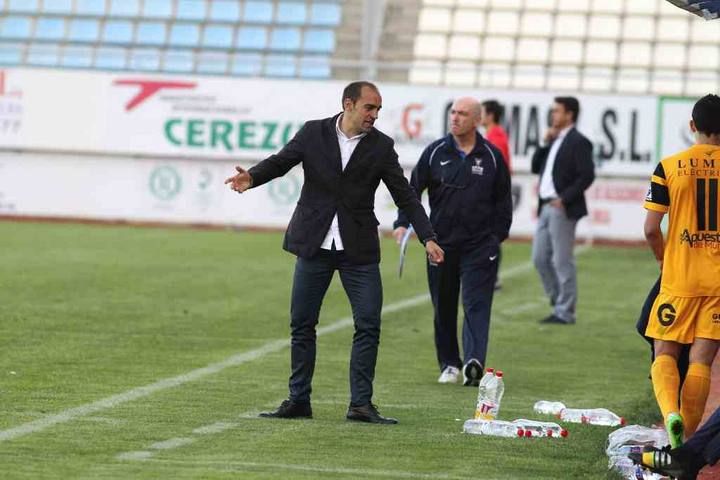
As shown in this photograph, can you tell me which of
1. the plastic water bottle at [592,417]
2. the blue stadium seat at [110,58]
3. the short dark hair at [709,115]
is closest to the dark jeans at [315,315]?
the plastic water bottle at [592,417]

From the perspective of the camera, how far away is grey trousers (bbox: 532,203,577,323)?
15.9m

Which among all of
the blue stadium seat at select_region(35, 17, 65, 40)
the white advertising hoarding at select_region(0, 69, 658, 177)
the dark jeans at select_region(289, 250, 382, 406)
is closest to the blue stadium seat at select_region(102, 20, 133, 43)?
the blue stadium seat at select_region(35, 17, 65, 40)

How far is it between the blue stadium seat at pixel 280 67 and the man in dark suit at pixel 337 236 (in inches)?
869

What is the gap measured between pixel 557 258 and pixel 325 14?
18.1m

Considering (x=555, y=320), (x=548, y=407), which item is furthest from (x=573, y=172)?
(x=548, y=407)

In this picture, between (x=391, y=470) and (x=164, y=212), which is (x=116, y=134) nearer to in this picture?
(x=164, y=212)

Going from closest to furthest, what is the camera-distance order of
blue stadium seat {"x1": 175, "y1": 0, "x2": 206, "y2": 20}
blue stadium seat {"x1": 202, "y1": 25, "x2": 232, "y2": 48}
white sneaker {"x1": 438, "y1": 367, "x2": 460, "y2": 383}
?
white sneaker {"x1": 438, "y1": 367, "x2": 460, "y2": 383} → blue stadium seat {"x1": 202, "y1": 25, "x2": 232, "y2": 48} → blue stadium seat {"x1": 175, "y1": 0, "x2": 206, "y2": 20}

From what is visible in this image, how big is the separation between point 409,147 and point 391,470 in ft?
66.4

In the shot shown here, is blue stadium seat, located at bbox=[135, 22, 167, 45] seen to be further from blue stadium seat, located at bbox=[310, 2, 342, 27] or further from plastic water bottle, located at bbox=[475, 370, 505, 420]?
plastic water bottle, located at bbox=[475, 370, 505, 420]

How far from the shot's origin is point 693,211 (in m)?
7.78

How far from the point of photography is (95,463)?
7.29m

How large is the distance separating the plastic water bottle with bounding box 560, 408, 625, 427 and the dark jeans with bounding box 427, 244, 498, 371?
1.83 metres

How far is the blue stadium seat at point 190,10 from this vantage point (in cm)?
3369

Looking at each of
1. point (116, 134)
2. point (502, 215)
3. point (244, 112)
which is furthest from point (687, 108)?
point (502, 215)
